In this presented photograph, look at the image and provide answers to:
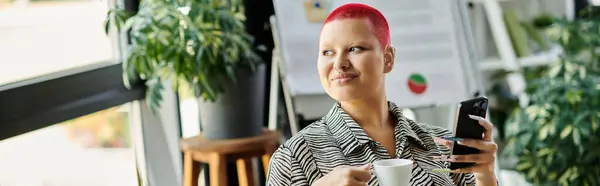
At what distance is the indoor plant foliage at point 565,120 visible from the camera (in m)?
2.75

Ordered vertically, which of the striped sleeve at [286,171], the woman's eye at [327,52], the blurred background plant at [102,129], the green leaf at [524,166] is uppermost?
the woman's eye at [327,52]

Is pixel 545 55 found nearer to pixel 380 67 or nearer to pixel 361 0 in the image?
pixel 361 0

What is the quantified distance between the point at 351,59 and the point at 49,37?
1.48 meters

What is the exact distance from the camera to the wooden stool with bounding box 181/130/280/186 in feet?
7.77

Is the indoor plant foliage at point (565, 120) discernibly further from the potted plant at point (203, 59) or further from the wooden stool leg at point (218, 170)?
the wooden stool leg at point (218, 170)

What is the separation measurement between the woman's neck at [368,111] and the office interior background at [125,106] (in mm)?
860

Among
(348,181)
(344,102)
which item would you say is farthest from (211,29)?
(348,181)

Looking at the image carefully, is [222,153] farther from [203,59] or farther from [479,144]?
[479,144]

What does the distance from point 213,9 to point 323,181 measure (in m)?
1.40

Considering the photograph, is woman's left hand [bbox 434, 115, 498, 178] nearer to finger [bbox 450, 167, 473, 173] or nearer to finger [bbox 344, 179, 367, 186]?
finger [bbox 450, 167, 473, 173]

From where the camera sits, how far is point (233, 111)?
97.0 inches

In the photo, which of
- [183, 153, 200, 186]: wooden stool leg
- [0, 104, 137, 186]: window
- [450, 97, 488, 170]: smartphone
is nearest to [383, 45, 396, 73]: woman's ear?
[450, 97, 488, 170]: smartphone

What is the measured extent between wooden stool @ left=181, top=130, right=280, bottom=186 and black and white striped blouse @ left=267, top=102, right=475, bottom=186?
1195 mm

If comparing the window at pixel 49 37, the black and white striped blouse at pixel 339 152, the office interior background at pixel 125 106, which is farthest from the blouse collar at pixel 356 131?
the window at pixel 49 37
